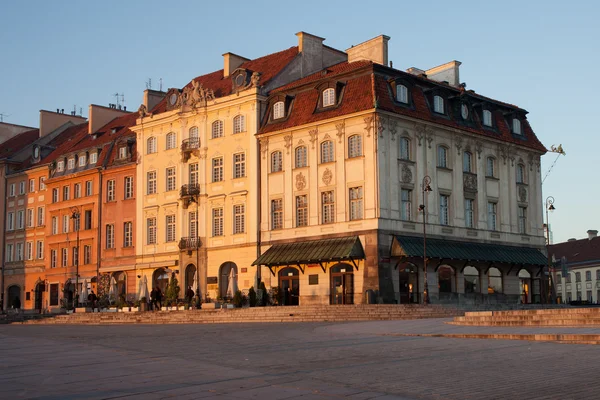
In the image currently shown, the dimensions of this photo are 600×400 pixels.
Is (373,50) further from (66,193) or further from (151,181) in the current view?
(66,193)

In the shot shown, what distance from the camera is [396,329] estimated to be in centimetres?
2759

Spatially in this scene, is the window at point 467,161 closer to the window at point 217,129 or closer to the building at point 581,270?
the window at point 217,129

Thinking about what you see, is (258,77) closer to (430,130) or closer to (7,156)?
(430,130)

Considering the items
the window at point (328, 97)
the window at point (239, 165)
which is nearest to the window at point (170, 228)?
the window at point (239, 165)

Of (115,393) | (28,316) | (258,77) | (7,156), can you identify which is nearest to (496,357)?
(115,393)

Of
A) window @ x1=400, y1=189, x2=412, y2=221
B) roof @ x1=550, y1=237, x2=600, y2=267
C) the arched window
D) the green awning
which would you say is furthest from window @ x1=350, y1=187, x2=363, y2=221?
roof @ x1=550, y1=237, x2=600, y2=267

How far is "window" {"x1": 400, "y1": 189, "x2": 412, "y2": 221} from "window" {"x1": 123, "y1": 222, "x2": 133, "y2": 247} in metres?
24.1

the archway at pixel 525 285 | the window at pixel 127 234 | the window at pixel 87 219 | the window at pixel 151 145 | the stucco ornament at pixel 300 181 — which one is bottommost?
the archway at pixel 525 285

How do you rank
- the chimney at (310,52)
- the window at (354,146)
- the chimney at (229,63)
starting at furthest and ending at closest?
the chimney at (229,63) < the chimney at (310,52) < the window at (354,146)

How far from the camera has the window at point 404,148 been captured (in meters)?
51.6

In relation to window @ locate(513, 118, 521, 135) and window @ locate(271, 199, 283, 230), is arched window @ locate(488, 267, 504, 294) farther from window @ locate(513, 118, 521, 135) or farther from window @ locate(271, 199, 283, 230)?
window @ locate(271, 199, 283, 230)

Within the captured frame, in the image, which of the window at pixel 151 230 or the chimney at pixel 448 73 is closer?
the chimney at pixel 448 73

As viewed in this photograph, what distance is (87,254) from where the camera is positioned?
69.6 meters

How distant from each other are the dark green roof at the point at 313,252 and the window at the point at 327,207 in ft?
4.70
